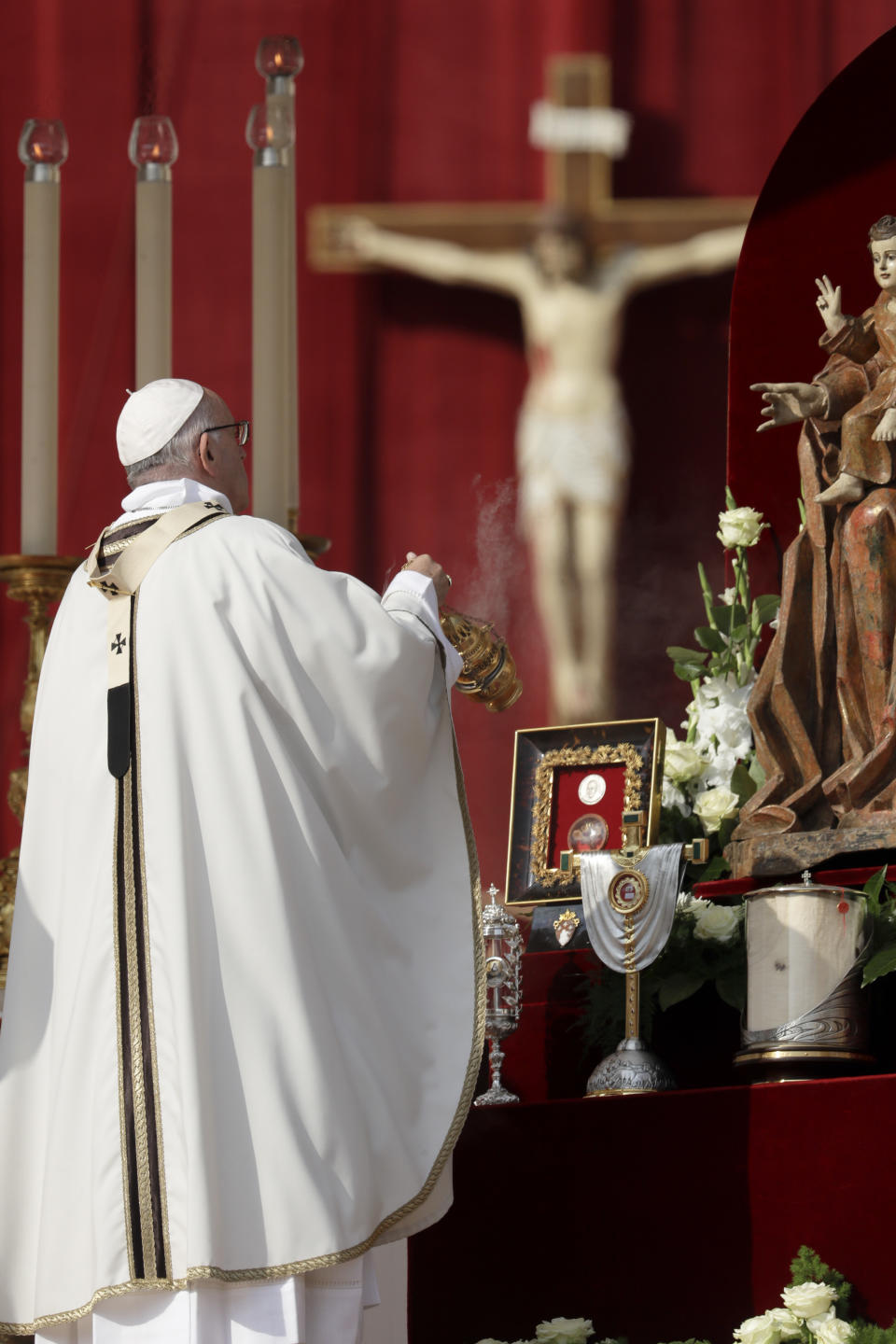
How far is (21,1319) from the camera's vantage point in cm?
333

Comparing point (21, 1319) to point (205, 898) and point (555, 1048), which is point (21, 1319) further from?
point (555, 1048)

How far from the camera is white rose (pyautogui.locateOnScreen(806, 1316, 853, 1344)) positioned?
3193mm

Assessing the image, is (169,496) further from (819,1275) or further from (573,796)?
(819,1275)

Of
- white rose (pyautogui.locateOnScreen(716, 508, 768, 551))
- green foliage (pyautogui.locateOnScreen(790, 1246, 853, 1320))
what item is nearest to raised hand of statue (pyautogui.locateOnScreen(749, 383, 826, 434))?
white rose (pyautogui.locateOnScreen(716, 508, 768, 551))

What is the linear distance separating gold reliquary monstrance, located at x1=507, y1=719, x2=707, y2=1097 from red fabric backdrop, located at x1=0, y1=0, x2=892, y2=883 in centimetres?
171

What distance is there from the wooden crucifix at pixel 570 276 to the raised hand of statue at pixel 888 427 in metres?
1.99

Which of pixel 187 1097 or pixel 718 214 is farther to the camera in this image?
pixel 718 214

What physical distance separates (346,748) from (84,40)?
348 centimetres

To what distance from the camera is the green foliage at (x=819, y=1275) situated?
3.32 metres

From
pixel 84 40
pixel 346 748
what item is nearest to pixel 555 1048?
pixel 346 748

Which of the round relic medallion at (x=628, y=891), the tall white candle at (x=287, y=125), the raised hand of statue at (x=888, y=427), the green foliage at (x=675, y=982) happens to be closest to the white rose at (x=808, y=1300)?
the green foliage at (x=675, y=982)

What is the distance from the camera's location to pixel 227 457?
3637mm

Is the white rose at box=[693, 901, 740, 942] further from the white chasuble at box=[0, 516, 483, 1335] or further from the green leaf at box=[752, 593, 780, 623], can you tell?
the green leaf at box=[752, 593, 780, 623]

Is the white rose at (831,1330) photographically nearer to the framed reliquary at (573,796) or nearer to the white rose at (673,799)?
the framed reliquary at (573,796)
